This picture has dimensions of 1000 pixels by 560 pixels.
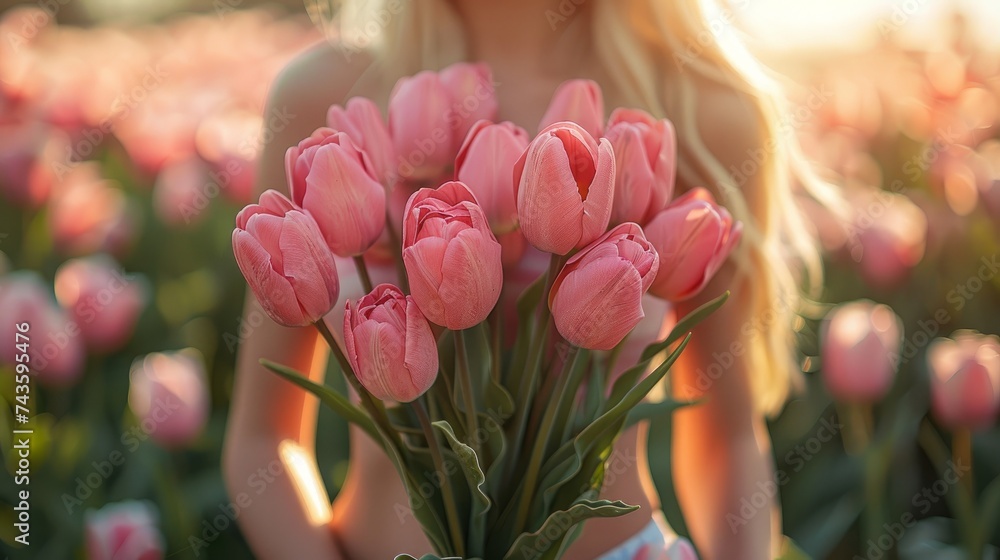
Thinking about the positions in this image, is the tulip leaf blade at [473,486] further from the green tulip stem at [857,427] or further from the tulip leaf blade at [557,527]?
the green tulip stem at [857,427]

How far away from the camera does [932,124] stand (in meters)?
2.07

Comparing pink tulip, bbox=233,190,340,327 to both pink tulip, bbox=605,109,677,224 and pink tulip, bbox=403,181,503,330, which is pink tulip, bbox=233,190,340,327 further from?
pink tulip, bbox=605,109,677,224

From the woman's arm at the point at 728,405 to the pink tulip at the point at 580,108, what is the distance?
317 mm

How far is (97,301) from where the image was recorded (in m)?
1.49

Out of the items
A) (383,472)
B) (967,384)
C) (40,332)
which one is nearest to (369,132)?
(383,472)

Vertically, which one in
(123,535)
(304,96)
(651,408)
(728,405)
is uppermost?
(304,96)

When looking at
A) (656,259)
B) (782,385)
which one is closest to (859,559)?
(782,385)

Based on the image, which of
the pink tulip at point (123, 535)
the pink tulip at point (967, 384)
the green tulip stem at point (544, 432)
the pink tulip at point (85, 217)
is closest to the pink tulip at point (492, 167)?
the green tulip stem at point (544, 432)

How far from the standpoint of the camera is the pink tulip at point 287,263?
0.54 meters

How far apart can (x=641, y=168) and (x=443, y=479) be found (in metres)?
0.24

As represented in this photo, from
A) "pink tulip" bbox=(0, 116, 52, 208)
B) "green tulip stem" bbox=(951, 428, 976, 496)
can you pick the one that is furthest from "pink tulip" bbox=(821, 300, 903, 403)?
"pink tulip" bbox=(0, 116, 52, 208)

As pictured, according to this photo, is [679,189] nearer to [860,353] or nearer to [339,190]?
[339,190]

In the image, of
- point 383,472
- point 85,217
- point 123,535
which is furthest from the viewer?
point 85,217

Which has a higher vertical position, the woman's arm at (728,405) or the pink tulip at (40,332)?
the woman's arm at (728,405)
